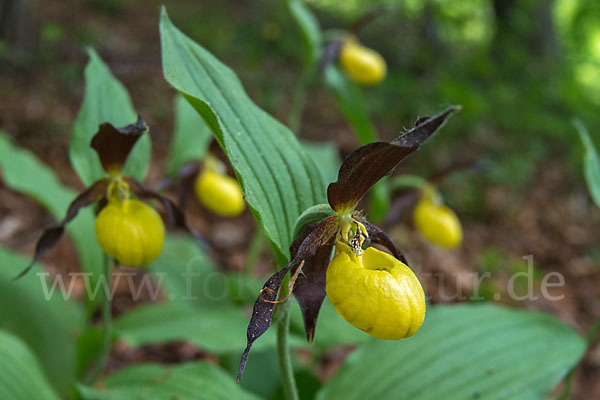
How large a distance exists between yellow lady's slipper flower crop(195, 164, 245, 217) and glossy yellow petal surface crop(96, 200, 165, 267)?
3.03 ft

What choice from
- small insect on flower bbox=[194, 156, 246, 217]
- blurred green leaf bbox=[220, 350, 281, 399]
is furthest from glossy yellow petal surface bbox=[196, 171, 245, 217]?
blurred green leaf bbox=[220, 350, 281, 399]

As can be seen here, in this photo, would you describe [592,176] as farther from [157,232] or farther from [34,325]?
[34,325]

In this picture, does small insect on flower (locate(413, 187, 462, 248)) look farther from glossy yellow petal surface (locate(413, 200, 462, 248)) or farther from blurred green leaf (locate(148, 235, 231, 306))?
blurred green leaf (locate(148, 235, 231, 306))

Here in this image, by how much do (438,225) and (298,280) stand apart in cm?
148

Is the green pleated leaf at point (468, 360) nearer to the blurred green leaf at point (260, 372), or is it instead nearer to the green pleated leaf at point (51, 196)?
the blurred green leaf at point (260, 372)

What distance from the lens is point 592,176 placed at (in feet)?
5.36

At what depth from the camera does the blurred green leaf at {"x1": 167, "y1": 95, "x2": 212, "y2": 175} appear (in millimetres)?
2133

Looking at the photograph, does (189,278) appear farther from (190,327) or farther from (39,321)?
(39,321)

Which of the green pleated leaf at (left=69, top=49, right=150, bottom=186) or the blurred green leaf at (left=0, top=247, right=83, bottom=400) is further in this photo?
Answer: the blurred green leaf at (left=0, top=247, right=83, bottom=400)

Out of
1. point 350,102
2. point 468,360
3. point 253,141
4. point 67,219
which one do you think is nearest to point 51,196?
point 67,219

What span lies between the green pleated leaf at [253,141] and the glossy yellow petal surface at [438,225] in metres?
1.40

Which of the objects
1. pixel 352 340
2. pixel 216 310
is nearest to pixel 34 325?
pixel 216 310

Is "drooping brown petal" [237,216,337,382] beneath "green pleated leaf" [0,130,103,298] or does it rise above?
above

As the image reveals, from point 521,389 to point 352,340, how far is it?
1.93ft
